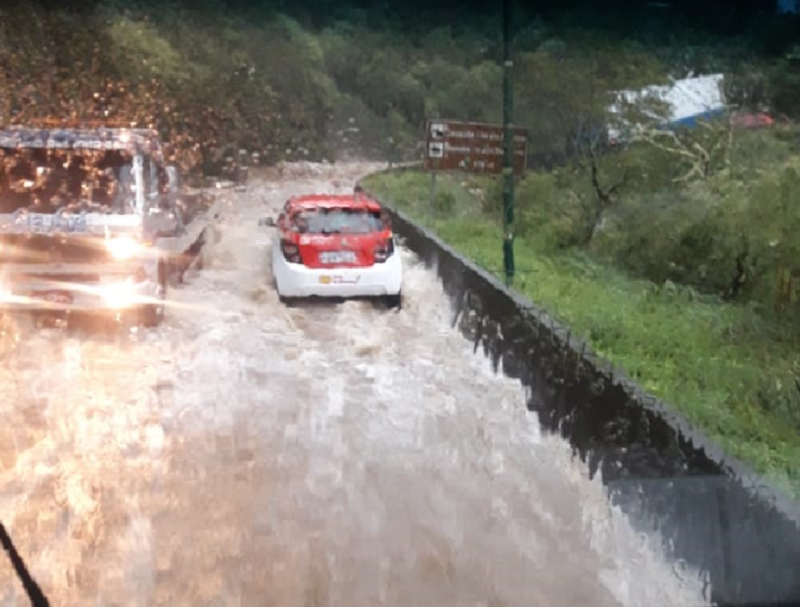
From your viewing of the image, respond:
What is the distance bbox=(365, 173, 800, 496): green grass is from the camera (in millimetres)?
3215

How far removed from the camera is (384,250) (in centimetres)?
359

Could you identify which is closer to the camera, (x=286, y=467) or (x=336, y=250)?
(x=286, y=467)

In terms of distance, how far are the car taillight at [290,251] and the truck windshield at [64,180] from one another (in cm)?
55

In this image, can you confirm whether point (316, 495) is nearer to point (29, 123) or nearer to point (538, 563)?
point (538, 563)

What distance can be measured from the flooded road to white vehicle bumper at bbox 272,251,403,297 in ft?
0.19

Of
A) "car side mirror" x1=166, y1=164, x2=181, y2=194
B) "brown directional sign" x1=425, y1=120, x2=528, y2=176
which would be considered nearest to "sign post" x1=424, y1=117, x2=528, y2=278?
"brown directional sign" x1=425, y1=120, x2=528, y2=176

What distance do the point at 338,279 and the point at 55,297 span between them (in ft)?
3.24

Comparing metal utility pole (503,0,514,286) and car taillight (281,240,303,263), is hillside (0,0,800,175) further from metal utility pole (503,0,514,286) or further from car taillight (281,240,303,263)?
car taillight (281,240,303,263)

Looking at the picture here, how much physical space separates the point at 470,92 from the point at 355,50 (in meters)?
0.43

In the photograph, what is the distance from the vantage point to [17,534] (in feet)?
8.82

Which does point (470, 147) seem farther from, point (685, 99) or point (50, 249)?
point (50, 249)

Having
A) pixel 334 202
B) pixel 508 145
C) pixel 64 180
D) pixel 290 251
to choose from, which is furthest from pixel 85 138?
pixel 508 145

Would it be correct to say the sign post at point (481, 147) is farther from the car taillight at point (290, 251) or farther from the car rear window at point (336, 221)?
the car taillight at point (290, 251)

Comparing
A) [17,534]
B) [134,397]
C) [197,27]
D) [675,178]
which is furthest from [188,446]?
[675,178]
